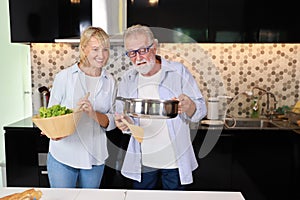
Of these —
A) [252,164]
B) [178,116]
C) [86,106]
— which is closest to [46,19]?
[86,106]

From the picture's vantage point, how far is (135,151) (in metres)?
2.04

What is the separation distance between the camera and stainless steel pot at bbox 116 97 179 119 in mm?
1361

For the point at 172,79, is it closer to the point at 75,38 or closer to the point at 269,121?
the point at 75,38

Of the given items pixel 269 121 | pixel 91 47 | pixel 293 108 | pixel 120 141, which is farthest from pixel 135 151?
pixel 293 108

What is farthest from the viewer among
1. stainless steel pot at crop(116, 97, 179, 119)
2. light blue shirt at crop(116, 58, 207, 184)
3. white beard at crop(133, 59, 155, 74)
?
light blue shirt at crop(116, 58, 207, 184)

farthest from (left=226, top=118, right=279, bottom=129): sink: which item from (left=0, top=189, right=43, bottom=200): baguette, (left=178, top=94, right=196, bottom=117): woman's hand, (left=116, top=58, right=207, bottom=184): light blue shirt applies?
(left=0, top=189, right=43, bottom=200): baguette

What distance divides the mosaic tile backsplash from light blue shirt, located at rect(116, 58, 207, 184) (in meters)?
0.78

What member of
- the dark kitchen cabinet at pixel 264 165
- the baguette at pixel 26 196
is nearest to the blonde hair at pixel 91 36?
the baguette at pixel 26 196

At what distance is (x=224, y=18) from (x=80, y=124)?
1.26 meters

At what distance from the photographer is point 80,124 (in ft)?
6.47

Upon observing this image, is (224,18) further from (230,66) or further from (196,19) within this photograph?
(230,66)

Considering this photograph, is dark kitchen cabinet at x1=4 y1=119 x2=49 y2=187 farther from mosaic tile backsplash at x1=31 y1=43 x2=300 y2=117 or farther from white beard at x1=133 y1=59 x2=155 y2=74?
white beard at x1=133 y1=59 x2=155 y2=74

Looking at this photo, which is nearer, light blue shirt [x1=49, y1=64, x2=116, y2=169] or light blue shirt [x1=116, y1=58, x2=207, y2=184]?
light blue shirt [x1=116, y1=58, x2=207, y2=184]

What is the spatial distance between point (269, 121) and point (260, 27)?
0.69m
